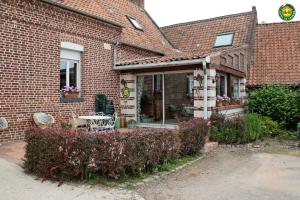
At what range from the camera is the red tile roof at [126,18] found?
1329cm

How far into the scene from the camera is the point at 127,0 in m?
19.5

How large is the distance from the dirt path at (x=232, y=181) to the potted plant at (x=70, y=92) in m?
5.18

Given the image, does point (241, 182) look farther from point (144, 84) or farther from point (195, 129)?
point (144, 84)

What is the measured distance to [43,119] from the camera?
994 centimetres

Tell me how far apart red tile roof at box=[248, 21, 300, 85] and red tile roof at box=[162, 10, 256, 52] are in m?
1.62

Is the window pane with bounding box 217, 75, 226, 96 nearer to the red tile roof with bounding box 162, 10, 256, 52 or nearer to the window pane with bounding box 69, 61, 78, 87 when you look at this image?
the red tile roof with bounding box 162, 10, 256, 52

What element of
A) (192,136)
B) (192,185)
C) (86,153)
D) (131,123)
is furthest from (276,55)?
(86,153)

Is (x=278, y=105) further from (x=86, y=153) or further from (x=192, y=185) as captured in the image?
(x=86, y=153)

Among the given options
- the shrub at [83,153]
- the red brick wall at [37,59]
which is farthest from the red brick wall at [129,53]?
the shrub at [83,153]

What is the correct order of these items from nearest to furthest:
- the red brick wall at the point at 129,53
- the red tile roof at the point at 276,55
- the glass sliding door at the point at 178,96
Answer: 1. the red brick wall at the point at 129,53
2. the glass sliding door at the point at 178,96
3. the red tile roof at the point at 276,55

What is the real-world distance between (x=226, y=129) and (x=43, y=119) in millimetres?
6122

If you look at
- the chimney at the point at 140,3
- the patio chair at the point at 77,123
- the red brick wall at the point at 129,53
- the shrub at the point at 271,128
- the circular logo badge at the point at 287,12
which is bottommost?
the shrub at the point at 271,128

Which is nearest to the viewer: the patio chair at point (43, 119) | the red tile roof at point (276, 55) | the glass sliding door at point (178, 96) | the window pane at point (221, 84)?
the patio chair at point (43, 119)

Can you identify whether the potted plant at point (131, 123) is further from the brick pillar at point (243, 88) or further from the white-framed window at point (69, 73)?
the brick pillar at point (243, 88)
